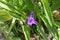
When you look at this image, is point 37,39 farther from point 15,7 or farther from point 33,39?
point 15,7

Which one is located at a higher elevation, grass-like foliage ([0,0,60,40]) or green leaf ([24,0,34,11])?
green leaf ([24,0,34,11])

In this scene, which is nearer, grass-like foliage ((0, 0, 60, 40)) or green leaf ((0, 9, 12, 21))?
grass-like foliage ((0, 0, 60, 40))

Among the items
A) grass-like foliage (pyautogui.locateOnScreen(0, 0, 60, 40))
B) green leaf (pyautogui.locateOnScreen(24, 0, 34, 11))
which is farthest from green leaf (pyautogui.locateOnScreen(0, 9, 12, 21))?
green leaf (pyautogui.locateOnScreen(24, 0, 34, 11))

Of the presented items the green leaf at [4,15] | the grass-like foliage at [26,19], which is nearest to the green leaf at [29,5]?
the grass-like foliage at [26,19]

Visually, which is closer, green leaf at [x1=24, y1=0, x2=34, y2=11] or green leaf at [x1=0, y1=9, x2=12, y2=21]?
green leaf at [x1=24, y1=0, x2=34, y2=11]

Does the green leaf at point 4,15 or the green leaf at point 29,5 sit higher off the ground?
the green leaf at point 29,5

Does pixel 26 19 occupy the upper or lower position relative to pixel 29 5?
lower

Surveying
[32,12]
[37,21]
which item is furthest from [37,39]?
[32,12]

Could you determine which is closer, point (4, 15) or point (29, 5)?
point (29, 5)

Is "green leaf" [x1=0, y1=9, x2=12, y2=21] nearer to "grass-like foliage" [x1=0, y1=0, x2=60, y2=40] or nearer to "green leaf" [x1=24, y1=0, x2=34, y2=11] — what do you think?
"grass-like foliage" [x1=0, y1=0, x2=60, y2=40]

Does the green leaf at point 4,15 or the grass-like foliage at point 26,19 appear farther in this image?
the green leaf at point 4,15

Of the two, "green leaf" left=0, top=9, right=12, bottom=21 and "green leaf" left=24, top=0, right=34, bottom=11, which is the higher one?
"green leaf" left=24, top=0, right=34, bottom=11

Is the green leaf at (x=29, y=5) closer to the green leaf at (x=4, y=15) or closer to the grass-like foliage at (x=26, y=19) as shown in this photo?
the grass-like foliage at (x=26, y=19)
